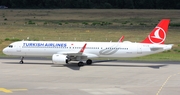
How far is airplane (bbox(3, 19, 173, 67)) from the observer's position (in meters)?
→ 55.8

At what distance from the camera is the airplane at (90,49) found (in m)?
55.8

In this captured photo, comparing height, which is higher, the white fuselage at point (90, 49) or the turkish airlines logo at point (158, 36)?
the turkish airlines logo at point (158, 36)

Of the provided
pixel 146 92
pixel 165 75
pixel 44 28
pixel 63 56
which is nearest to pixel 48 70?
pixel 63 56

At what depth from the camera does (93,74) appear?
162 feet

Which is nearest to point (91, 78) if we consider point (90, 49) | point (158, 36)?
point (90, 49)

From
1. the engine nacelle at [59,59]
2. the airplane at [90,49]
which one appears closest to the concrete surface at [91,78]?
the engine nacelle at [59,59]

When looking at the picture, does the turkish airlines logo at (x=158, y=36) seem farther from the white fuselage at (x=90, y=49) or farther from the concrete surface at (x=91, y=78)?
the concrete surface at (x=91, y=78)
